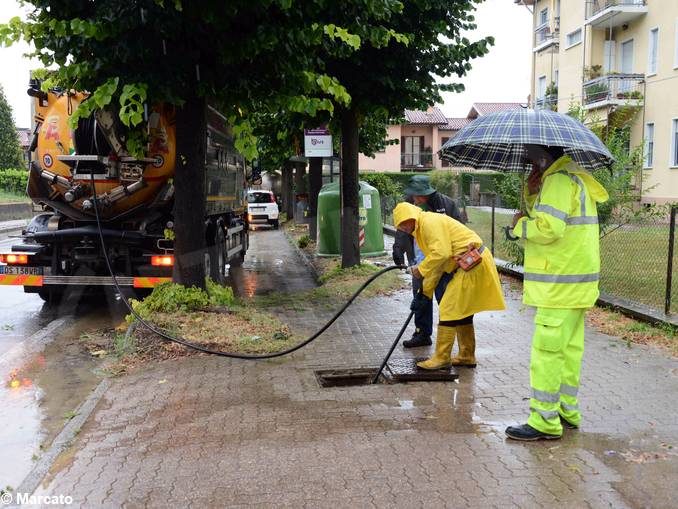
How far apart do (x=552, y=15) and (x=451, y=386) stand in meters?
30.1

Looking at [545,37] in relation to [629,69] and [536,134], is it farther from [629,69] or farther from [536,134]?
[536,134]

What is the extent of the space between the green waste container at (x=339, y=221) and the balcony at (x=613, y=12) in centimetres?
1457

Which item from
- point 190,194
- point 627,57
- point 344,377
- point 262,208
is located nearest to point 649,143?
point 627,57

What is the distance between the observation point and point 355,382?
5.66 m

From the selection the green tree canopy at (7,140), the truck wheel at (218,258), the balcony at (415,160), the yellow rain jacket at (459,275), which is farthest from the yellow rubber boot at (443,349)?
the balcony at (415,160)

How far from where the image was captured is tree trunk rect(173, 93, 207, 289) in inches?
301

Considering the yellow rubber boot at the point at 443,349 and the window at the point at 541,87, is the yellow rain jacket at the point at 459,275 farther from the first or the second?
the window at the point at 541,87

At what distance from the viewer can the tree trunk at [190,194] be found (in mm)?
7652

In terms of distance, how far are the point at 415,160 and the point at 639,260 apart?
4242cm

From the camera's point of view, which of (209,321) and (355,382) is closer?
(355,382)

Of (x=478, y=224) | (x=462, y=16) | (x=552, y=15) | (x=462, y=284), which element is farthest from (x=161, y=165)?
(x=552, y=15)

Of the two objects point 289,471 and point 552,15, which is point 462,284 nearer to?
point 289,471

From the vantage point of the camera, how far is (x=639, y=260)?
10828 mm

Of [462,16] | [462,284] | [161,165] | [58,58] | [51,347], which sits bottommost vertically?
[51,347]
